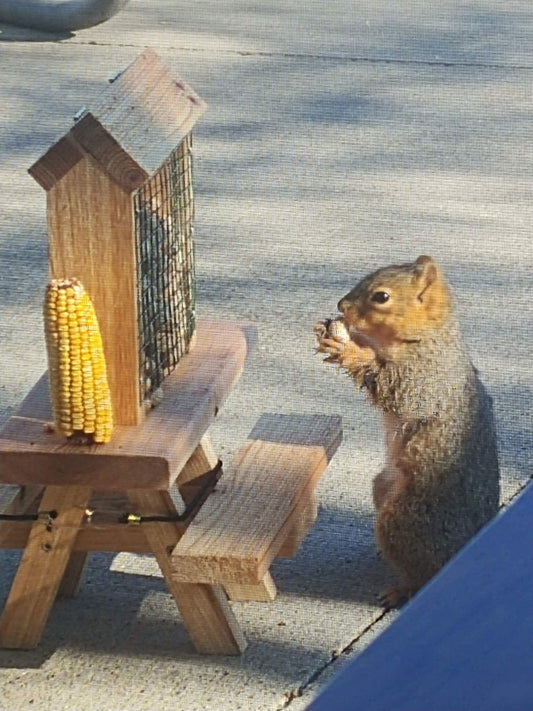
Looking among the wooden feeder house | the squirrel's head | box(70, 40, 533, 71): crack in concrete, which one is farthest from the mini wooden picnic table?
box(70, 40, 533, 71): crack in concrete

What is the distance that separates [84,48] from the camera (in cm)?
768

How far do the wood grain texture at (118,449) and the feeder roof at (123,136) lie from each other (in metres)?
0.50

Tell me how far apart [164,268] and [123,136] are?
48cm

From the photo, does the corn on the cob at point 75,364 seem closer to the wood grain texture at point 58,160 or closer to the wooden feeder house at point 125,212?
the wooden feeder house at point 125,212

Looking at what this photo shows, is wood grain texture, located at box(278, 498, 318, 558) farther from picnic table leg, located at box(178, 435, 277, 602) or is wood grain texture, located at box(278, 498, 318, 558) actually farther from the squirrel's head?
the squirrel's head

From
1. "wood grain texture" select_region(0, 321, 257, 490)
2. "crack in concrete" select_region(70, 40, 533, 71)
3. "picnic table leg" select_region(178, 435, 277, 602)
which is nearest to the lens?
"wood grain texture" select_region(0, 321, 257, 490)

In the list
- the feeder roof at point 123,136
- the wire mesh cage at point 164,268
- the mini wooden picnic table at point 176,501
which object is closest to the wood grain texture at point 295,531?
the mini wooden picnic table at point 176,501

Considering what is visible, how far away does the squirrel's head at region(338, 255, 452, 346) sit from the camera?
10.5ft

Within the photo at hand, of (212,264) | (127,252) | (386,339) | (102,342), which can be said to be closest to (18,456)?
(102,342)

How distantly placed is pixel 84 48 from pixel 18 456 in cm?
531

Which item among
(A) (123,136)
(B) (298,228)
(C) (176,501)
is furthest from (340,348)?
(B) (298,228)

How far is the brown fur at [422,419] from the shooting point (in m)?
3.09

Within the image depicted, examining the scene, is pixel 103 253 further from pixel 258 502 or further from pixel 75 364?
pixel 258 502

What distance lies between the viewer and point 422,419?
311 centimetres
